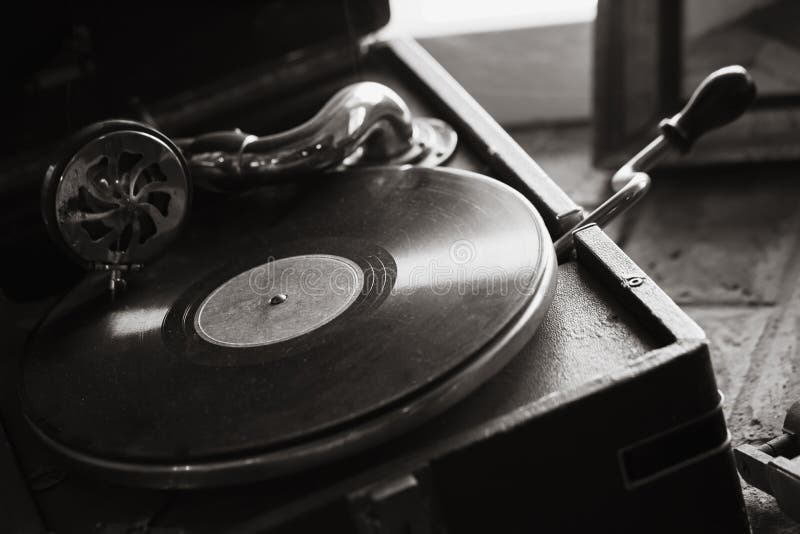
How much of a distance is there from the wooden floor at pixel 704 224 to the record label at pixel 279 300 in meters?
0.60

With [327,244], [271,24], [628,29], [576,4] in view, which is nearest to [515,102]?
[576,4]

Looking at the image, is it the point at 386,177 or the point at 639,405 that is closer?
the point at 639,405

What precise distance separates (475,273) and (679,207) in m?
1.13

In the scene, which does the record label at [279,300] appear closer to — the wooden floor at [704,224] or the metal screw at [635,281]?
the metal screw at [635,281]

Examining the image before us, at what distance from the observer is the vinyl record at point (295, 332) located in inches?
34.4

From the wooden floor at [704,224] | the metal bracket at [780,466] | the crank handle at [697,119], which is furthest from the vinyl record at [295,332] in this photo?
the wooden floor at [704,224]

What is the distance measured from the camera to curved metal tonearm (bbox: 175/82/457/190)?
1321 mm

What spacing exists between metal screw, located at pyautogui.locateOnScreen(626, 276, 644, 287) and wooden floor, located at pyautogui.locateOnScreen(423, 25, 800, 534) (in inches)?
14.7

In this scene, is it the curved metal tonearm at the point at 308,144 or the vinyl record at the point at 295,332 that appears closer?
the vinyl record at the point at 295,332

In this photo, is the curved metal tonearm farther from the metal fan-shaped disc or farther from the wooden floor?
the wooden floor

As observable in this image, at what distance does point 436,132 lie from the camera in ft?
5.01

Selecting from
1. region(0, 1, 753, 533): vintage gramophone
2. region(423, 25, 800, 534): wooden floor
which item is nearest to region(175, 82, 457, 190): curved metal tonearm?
region(0, 1, 753, 533): vintage gramophone

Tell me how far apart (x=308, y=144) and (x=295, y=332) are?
1.26 ft

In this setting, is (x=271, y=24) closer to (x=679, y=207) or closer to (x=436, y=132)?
(x=436, y=132)
